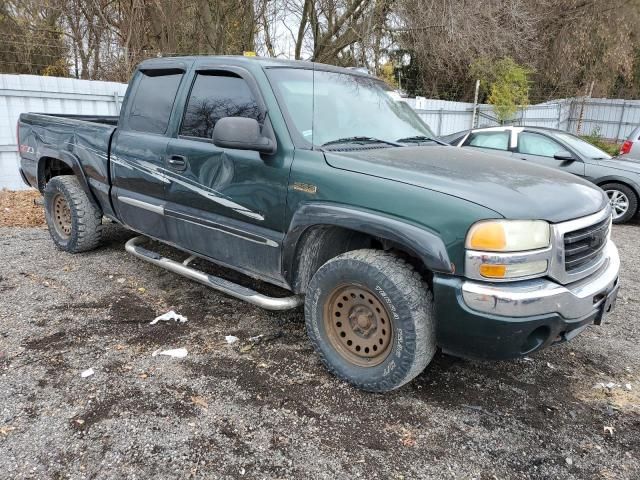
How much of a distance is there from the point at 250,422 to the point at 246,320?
1315 mm

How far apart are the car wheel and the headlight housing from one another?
6484 millimetres

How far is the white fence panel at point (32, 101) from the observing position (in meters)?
8.19

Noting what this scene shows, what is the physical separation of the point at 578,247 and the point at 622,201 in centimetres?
635

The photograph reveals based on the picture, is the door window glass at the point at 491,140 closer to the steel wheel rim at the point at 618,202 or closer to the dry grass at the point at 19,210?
the steel wheel rim at the point at 618,202

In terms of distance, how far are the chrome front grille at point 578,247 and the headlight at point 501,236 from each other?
0.18 metres

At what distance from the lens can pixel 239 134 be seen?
309cm

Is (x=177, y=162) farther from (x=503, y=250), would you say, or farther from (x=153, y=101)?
(x=503, y=250)

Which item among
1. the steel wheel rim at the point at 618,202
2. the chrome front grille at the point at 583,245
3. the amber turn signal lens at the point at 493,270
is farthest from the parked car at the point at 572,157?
the amber turn signal lens at the point at 493,270

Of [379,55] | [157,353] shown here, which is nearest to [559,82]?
[379,55]

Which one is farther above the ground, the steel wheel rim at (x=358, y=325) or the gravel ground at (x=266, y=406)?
the steel wheel rim at (x=358, y=325)

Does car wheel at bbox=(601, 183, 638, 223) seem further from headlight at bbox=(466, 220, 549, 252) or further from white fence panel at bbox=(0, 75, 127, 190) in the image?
white fence panel at bbox=(0, 75, 127, 190)

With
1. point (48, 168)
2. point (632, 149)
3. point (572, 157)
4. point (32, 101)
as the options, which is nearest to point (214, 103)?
point (48, 168)

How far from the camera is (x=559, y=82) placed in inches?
898

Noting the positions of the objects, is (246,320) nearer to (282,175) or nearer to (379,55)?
(282,175)
